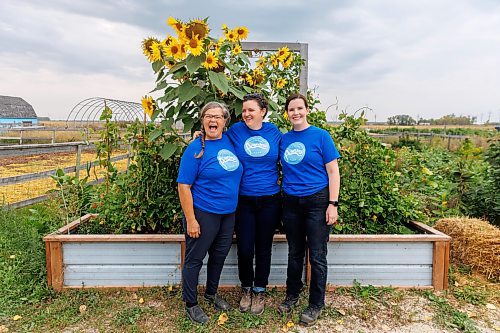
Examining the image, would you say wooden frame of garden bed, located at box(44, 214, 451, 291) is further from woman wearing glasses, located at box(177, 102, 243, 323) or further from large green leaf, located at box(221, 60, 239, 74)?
large green leaf, located at box(221, 60, 239, 74)

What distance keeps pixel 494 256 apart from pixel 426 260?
747 millimetres

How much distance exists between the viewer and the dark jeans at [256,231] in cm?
250

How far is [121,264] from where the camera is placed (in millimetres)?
2922

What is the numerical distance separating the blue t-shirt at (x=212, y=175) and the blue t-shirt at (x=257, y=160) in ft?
0.20

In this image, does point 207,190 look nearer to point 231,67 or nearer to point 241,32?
point 231,67

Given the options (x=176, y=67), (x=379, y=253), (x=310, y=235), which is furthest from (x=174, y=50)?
(x=379, y=253)

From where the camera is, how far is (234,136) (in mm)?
2541

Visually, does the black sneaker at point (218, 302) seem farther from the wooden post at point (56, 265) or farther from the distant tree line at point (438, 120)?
the distant tree line at point (438, 120)

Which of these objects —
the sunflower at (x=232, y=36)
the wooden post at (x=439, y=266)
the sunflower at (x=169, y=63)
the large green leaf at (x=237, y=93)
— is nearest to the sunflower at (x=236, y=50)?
the sunflower at (x=232, y=36)

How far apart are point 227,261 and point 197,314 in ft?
1.71

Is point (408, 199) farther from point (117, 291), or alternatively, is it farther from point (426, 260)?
point (117, 291)

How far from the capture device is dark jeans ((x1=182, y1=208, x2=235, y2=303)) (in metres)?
2.41

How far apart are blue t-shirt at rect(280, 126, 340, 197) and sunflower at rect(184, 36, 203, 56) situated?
85 cm

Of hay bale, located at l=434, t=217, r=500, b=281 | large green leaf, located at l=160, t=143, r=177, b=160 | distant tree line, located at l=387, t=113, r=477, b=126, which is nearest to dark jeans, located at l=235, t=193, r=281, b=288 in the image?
large green leaf, located at l=160, t=143, r=177, b=160
